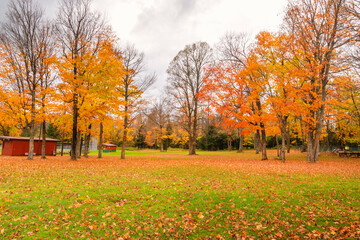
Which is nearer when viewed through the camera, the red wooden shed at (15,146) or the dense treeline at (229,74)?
the dense treeline at (229,74)

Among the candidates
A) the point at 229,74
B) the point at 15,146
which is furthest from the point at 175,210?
the point at 15,146

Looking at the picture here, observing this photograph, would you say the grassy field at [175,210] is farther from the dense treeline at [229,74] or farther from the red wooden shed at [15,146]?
the red wooden shed at [15,146]

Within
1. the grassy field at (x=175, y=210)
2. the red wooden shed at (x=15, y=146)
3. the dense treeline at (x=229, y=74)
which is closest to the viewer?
the grassy field at (x=175, y=210)

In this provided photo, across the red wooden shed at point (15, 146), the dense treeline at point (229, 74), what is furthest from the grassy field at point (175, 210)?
the red wooden shed at point (15, 146)

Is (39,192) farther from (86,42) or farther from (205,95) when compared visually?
(205,95)

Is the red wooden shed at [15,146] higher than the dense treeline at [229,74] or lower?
lower

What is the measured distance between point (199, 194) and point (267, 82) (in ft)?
50.7

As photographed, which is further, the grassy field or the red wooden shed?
the red wooden shed

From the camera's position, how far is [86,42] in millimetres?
18906

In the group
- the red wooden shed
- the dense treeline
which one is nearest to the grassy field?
the dense treeline

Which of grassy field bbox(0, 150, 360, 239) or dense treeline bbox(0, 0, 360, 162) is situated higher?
dense treeline bbox(0, 0, 360, 162)

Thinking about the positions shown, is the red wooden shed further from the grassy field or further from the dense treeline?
the grassy field

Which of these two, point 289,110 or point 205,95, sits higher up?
point 205,95

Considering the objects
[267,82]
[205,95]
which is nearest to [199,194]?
[267,82]
